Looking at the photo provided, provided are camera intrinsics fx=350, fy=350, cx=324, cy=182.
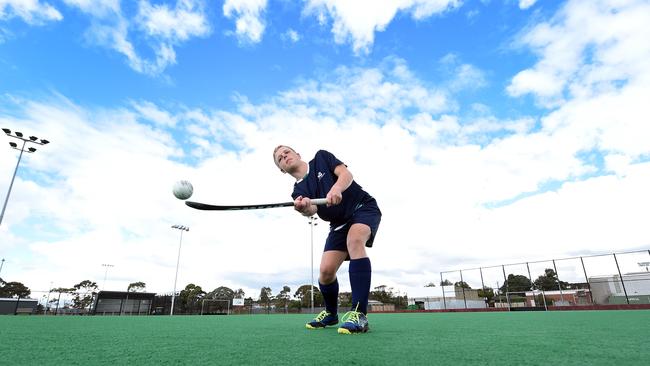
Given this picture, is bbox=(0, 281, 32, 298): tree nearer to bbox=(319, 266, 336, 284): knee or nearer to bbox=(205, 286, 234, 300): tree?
bbox=(205, 286, 234, 300): tree

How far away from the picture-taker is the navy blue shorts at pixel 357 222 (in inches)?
127

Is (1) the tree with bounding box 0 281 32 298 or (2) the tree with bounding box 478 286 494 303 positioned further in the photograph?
(1) the tree with bounding box 0 281 32 298

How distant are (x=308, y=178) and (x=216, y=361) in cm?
231

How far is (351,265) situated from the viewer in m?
2.97

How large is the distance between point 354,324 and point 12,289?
81816 millimetres

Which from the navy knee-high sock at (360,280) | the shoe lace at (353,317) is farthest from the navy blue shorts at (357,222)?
the shoe lace at (353,317)

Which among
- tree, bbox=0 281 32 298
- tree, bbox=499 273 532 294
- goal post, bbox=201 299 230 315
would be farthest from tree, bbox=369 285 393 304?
tree, bbox=0 281 32 298

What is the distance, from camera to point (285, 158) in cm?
363

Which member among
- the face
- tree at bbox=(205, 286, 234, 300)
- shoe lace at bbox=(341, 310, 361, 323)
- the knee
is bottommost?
shoe lace at bbox=(341, 310, 361, 323)

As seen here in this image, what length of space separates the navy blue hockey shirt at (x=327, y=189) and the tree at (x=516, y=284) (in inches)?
805

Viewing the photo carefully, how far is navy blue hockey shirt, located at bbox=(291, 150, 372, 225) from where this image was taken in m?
3.31

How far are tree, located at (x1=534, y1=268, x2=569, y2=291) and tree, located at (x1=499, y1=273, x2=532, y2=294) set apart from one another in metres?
0.49

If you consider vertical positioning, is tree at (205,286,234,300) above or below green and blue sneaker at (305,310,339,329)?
above

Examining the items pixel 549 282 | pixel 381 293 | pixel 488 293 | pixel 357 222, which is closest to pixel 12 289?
pixel 381 293
